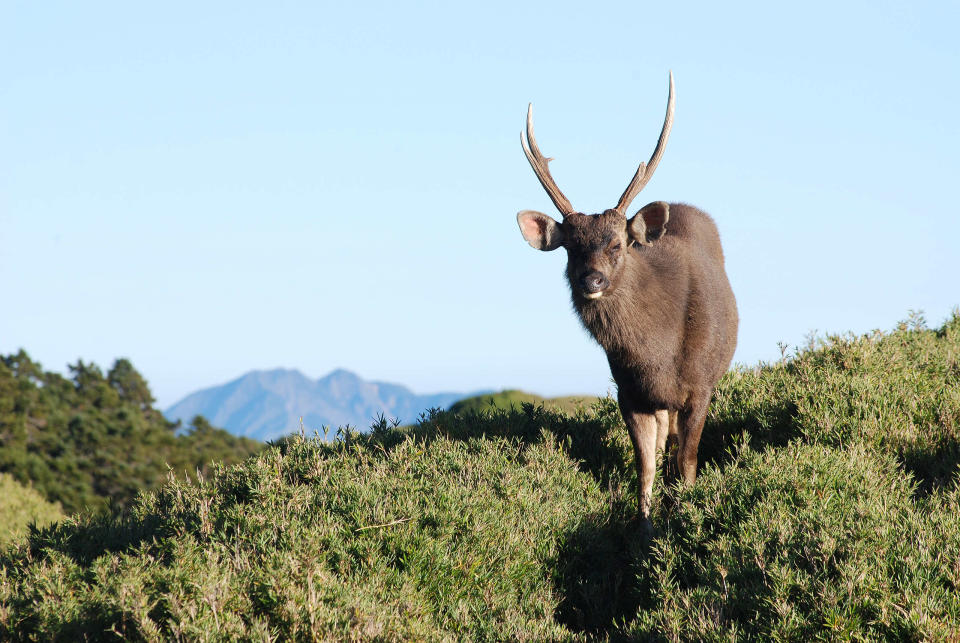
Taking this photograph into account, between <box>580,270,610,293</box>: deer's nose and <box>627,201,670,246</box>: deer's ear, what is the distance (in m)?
0.61

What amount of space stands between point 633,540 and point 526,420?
2.27m

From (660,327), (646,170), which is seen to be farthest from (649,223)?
(660,327)

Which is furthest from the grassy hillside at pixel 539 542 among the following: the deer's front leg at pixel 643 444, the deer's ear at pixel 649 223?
the deer's ear at pixel 649 223

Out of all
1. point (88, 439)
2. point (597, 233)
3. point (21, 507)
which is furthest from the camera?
point (88, 439)

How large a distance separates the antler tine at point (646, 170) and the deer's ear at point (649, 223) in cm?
18

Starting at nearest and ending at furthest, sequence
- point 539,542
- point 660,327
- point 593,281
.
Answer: point 539,542 → point 593,281 → point 660,327

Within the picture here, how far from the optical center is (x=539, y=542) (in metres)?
6.33

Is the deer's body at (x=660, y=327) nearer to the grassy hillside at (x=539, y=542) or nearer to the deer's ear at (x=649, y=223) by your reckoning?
the deer's ear at (x=649, y=223)

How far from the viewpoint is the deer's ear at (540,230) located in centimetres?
727

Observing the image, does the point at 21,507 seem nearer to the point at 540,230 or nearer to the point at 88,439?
the point at 88,439

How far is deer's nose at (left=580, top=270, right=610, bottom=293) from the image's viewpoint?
6.75 meters

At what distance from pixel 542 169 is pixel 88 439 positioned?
2646cm

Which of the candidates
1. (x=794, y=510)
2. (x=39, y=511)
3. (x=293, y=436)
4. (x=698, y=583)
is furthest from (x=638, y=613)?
(x=39, y=511)

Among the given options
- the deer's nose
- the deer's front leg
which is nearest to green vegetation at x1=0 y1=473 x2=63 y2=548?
the deer's front leg
